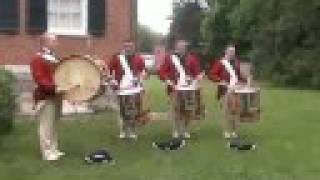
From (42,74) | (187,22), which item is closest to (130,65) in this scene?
(42,74)

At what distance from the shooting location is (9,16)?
19.5 meters

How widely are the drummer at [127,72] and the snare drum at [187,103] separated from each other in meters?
0.68

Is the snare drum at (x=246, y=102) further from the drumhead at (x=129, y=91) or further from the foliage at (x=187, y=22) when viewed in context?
the foliage at (x=187, y=22)

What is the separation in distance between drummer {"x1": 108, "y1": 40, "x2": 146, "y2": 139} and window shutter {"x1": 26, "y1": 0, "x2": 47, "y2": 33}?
5.07 m

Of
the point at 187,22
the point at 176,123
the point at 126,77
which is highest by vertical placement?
the point at 187,22

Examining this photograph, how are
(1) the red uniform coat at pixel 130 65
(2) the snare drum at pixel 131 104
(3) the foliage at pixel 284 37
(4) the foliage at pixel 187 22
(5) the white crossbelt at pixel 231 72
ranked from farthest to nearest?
(4) the foliage at pixel 187 22
(3) the foliage at pixel 284 37
(5) the white crossbelt at pixel 231 72
(1) the red uniform coat at pixel 130 65
(2) the snare drum at pixel 131 104

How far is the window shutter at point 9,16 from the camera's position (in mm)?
19422

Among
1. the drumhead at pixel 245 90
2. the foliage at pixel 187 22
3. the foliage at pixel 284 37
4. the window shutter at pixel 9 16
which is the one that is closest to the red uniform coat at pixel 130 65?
the drumhead at pixel 245 90

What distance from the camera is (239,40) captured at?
49781 millimetres

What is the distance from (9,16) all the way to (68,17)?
1.33m

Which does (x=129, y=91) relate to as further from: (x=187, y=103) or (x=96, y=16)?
(x=96, y=16)

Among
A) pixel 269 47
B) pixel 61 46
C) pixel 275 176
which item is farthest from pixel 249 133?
pixel 269 47

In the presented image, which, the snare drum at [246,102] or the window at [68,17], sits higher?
the window at [68,17]

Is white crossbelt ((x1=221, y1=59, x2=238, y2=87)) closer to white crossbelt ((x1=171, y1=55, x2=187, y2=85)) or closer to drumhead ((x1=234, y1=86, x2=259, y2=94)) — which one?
drumhead ((x1=234, y1=86, x2=259, y2=94))
